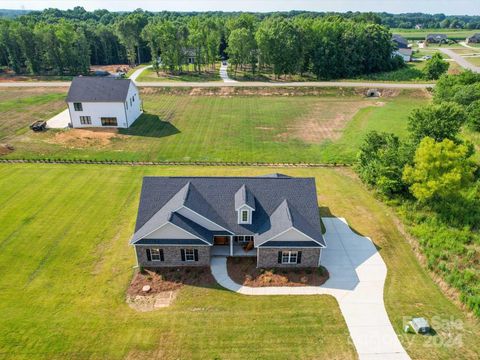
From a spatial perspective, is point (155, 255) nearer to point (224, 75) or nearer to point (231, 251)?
point (231, 251)

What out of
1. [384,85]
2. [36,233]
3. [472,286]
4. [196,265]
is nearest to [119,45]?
[384,85]

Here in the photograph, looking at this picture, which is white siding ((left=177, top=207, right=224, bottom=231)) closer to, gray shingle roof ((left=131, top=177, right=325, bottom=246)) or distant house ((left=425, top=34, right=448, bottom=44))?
gray shingle roof ((left=131, top=177, right=325, bottom=246))

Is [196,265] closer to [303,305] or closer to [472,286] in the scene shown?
[303,305]

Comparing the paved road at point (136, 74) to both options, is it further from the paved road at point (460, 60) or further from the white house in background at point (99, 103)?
the paved road at point (460, 60)

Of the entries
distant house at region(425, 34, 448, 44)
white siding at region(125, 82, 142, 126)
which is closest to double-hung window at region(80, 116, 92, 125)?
white siding at region(125, 82, 142, 126)

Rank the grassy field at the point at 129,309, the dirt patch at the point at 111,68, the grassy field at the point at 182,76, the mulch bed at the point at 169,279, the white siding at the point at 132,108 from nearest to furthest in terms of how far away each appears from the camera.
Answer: the grassy field at the point at 129,309, the mulch bed at the point at 169,279, the white siding at the point at 132,108, the grassy field at the point at 182,76, the dirt patch at the point at 111,68

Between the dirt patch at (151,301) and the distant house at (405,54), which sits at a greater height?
the distant house at (405,54)

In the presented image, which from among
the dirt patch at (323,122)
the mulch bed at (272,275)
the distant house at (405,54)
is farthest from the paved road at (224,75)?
the mulch bed at (272,275)
